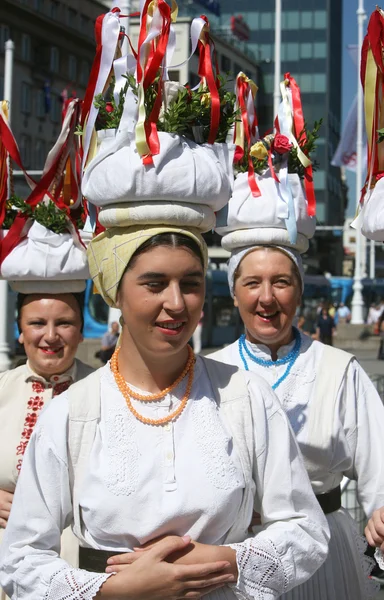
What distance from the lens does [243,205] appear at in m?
3.93

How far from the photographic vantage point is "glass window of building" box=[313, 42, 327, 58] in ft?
213

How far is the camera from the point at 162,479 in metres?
2.50

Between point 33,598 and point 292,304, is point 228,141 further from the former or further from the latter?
point 33,598

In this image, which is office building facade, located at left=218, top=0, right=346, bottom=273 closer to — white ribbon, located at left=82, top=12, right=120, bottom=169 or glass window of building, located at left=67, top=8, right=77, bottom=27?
glass window of building, located at left=67, top=8, right=77, bottom=27

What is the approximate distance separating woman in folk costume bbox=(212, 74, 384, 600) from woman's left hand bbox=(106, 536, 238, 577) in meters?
1.02

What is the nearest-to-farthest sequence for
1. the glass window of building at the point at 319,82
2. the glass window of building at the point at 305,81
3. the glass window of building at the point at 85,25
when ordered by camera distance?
the glass window of building at the point at 85,25 < the glass window of building at the point at 319,82 < the glass window of building at the point at 305,81

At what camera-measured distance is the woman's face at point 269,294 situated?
3821 mm

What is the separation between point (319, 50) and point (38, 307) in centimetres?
6424

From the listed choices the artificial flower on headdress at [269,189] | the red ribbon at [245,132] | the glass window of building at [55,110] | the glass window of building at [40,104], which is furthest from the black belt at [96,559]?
the glass window of building at [55,110]

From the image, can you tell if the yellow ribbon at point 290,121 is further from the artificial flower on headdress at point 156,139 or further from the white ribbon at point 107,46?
the white ribbon at point 107,46

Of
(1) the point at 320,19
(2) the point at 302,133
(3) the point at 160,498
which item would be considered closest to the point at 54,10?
(1) the point at 320,19

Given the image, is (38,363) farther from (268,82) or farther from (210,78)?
(268,82)

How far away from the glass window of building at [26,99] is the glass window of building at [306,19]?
76.3ft

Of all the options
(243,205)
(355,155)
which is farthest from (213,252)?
(243,205)
